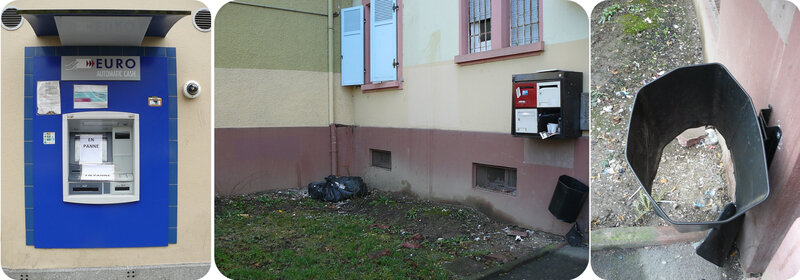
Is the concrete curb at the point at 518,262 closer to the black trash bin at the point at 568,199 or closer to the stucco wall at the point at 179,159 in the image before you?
the black trash bin at the point at 568,199

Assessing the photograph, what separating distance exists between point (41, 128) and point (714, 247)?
14.6 feet

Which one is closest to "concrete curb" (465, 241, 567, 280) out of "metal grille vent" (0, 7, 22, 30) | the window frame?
the window frame

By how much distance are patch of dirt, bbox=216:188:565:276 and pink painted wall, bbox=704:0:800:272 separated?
6.03 feet

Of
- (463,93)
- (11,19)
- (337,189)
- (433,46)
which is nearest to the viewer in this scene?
(11,19)

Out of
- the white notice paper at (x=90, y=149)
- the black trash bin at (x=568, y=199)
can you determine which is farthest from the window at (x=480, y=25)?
the white notice paper at (x=90, y=149)

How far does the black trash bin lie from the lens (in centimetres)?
443

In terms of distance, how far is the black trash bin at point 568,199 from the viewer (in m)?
4.43

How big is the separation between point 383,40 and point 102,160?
3.96 metres

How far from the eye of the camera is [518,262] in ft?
14.1

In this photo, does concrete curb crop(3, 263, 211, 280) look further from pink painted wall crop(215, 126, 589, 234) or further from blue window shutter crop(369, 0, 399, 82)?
blue window shutter crop(369, 0, 399, 82)

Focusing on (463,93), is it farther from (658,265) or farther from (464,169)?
(658,265)

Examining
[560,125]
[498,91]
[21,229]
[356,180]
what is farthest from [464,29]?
[21,229]

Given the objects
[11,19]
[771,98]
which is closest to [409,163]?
[11,19]

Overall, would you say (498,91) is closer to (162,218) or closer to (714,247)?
(714,247)
